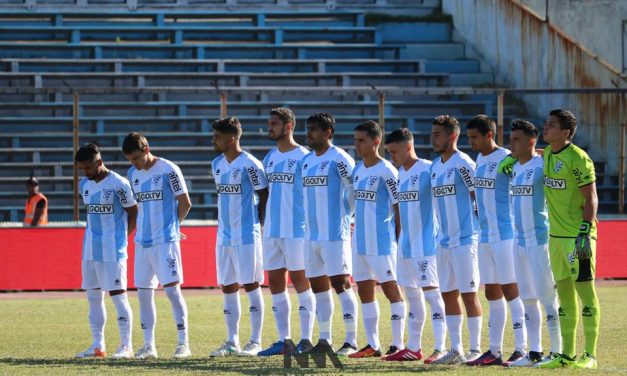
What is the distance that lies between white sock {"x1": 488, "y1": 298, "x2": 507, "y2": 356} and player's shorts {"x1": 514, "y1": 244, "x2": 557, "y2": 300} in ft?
1.05

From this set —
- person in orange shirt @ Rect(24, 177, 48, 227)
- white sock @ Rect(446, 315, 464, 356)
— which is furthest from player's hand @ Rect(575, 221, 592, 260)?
person in orange shirt @ Rect(24, 177, 48, 227)

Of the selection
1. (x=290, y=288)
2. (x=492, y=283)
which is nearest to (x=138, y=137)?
(x=492, y=283)

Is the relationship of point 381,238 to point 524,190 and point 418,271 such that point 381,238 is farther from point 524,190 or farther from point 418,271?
point 524,190

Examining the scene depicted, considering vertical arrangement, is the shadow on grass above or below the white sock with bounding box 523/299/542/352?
below

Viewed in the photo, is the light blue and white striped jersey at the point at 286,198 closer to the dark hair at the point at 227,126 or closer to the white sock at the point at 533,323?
the dark hair at the point at 227,126

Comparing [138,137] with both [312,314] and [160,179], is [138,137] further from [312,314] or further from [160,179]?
[312,314]

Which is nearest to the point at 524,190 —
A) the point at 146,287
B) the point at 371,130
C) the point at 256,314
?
the point at 371,130

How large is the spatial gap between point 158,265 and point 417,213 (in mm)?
2781

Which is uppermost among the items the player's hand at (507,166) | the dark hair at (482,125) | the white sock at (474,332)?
the dark hair at (482,125)

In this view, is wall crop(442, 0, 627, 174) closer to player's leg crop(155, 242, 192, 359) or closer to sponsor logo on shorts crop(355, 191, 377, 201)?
sponsor logo on shorts crop(355, 191, 377, 201)

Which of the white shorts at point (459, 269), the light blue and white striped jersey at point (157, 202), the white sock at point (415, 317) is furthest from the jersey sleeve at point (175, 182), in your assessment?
the white shorts at point (459, 269)

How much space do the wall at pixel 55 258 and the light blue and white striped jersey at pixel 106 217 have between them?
7.21 meters

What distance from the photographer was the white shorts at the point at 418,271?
41.0 ft

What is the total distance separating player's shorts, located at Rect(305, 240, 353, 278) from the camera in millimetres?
12820
